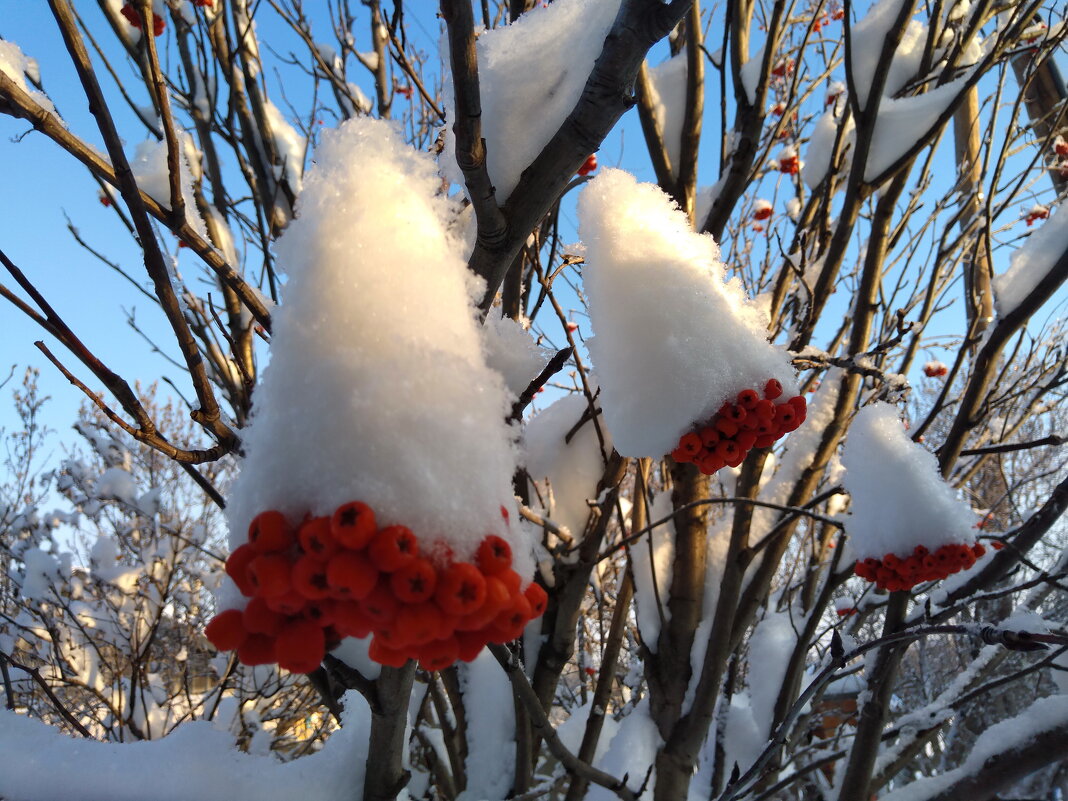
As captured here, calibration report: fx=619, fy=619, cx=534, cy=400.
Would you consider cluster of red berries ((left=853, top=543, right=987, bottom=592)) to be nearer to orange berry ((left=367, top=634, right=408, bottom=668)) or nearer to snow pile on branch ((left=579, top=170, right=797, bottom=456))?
snow pile on branch ((left=579, top=170, right=797, bottom=456))

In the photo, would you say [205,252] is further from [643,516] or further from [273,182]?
[643,516]

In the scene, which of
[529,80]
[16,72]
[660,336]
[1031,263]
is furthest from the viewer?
[1031,263]

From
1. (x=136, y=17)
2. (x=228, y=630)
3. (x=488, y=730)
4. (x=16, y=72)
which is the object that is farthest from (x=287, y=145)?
(x=228, y=630)

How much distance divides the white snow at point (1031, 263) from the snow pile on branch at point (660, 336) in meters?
1.49

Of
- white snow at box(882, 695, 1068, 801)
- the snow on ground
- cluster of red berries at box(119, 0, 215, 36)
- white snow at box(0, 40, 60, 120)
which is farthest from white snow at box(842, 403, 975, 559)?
cluster of red berries at box(119, 0, 215, 36)

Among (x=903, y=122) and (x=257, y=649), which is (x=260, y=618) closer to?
(x=257, y=649)

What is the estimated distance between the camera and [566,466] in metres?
2.42

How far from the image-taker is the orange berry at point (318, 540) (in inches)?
22.8

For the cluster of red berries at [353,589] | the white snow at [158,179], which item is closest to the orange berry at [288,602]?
the cluster of red berries at [353,589]

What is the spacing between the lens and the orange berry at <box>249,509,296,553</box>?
60cm

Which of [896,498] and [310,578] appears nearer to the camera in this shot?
[310,578]

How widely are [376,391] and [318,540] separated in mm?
159

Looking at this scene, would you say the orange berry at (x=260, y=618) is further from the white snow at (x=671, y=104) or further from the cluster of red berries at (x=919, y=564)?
the white snow at (x=671, y=104)

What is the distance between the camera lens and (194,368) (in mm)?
1037
